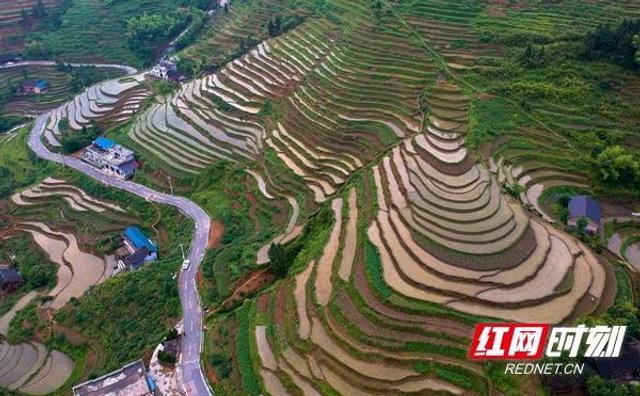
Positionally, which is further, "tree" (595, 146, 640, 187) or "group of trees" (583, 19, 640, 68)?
"group of trees" (583, 19, 640, 68)

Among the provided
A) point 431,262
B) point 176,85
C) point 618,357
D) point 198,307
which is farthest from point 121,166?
point 618,357

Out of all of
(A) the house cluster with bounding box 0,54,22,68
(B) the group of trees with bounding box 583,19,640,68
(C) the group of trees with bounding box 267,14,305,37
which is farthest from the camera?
(A) the house cluster with bounding box 0,54,22,68

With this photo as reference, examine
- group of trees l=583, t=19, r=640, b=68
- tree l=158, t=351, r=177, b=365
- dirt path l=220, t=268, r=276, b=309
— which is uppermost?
group of trees l=583, t=19, r=640, b=68

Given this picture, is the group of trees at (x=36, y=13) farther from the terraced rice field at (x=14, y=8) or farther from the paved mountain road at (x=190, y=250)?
the paved mountain road at (x=190, y=250)

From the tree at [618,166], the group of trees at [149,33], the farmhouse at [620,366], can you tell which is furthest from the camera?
the group of trees at [149,33]

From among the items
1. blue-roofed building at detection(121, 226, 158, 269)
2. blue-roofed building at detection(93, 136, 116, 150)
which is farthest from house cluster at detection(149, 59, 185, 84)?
blue-roofed building at detection(121, 226, 158, 269)

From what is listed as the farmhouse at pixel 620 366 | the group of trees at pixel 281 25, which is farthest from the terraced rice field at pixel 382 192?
the farmhouse at pixel 620 366

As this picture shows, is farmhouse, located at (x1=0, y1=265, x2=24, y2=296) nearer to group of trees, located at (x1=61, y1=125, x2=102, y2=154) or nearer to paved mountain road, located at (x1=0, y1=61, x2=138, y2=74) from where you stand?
group of trees, located at (x1=61, y1=125, x2=102, y2=154)

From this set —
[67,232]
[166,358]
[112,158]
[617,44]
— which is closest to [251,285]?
[166,358]
